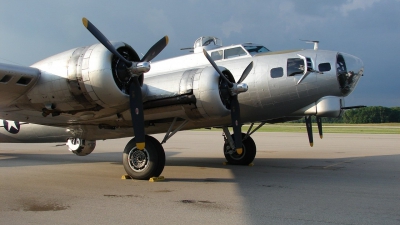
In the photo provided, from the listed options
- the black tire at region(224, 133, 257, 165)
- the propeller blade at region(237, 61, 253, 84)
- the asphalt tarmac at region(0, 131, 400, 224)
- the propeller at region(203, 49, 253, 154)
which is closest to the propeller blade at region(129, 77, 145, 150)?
the asphalt tarmac at region(0, 131, 400, 224)

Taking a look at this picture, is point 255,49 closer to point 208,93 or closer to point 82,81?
point 208,93

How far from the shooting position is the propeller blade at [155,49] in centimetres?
859

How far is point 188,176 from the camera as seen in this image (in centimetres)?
948

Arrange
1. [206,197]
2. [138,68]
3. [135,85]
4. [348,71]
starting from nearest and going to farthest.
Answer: [206,197] < [138,68] < [135,85] < [348,71]

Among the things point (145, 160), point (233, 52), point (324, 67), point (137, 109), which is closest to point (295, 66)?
point (324, 67)

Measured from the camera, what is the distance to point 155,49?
866 centimetres

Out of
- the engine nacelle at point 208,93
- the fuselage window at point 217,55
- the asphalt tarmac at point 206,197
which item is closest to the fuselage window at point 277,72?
the engine nacelle at point 208,93

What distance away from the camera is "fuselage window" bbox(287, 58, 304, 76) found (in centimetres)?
934

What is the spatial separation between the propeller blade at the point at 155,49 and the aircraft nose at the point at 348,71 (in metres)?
4.25

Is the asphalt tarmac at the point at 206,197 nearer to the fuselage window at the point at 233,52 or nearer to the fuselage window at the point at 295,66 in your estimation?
the fuselage window at the point at 295,66

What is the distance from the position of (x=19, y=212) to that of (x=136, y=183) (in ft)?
9.76

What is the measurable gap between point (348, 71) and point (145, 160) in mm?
5431

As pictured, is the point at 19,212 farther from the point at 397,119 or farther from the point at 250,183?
the point at 397,119

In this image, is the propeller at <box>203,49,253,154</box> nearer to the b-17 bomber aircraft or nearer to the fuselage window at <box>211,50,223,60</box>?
the b-17 bomber aircraft
